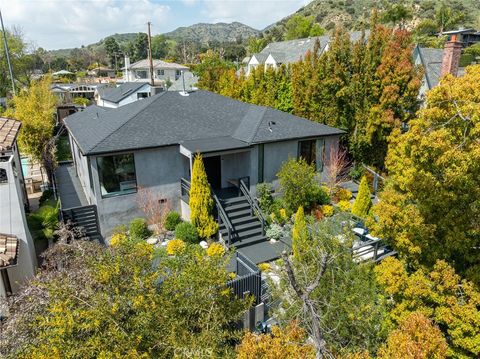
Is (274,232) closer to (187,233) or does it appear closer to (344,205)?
(187,233)

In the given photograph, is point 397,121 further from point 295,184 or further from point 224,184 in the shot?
point 224,184

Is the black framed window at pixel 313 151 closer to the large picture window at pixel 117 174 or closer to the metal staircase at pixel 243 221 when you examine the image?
the metal staircase at pixel 243 221

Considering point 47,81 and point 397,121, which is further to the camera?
point 47,81

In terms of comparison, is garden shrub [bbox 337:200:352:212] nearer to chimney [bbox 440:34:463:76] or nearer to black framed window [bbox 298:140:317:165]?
black framed window [bbox 298:140:317:165]

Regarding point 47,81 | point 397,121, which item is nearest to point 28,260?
point 397,121

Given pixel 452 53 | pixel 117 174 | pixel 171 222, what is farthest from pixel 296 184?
pixel 452 53

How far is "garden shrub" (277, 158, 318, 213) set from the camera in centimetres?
1575

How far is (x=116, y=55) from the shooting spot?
4469 inches

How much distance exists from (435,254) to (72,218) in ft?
45.9

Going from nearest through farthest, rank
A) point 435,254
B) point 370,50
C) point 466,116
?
point 466,116, point 435,254, point 370,50

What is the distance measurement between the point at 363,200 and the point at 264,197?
4694 millimetres

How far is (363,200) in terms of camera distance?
16031 millimetres

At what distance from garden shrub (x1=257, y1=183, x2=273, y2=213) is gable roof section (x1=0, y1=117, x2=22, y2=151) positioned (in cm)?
1060

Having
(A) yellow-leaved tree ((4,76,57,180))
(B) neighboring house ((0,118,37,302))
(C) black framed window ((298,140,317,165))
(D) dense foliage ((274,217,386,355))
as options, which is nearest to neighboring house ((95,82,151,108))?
(A) yellow-leaved tree ((4,76,57,180))
